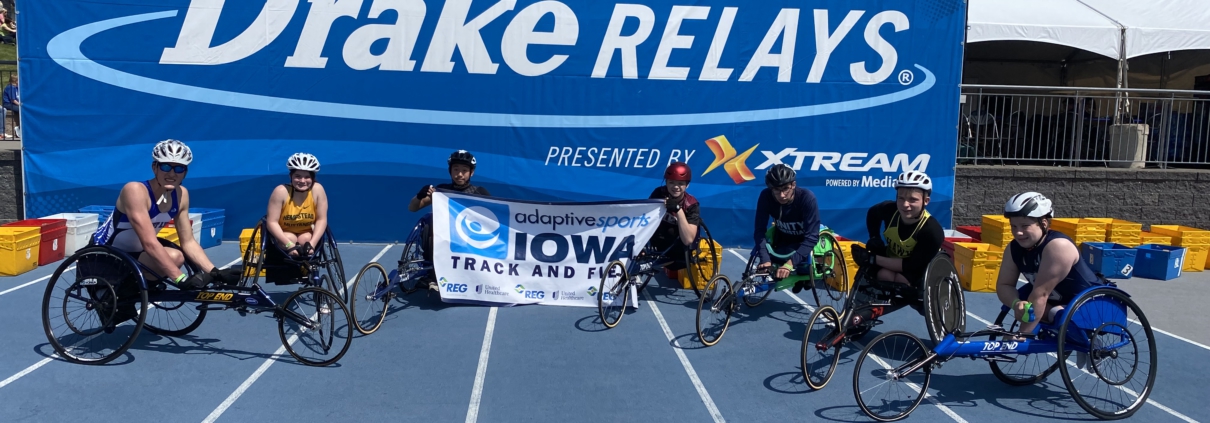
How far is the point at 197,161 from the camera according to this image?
10.8 m

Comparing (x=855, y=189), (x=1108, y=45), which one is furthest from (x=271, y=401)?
(x=1108, y=45)

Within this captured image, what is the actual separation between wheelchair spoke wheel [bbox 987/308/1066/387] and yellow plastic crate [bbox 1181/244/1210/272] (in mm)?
5590

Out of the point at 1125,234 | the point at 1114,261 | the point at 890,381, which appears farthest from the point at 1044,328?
the point at 1125,234

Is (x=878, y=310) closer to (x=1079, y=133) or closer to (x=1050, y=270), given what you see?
(x=1050, y=270)

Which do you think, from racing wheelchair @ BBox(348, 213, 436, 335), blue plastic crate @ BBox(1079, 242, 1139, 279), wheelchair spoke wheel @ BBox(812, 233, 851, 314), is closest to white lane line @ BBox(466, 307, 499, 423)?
racing wheelchair @ BBox(348, 213, 436, 335)

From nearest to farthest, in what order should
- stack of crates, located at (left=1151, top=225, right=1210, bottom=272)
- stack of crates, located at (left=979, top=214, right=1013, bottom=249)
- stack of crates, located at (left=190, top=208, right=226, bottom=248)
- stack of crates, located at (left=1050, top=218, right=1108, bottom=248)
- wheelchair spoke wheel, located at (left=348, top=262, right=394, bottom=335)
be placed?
wheelchair spoke wheel, located at (left=348, top=262, right=394, bottom=335) < stack of crates, located at (left=979, top=214, right=1013, bottom=249) < stack of crates, located at (left=190, top=208, right=226, bottom=248) < stack of crates, located at (left=1151, top=225, right=1210, bottom=272) < stack of crates, located at (left=1050, top=218, right=1108, bottom=248)

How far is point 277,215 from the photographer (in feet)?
22.6

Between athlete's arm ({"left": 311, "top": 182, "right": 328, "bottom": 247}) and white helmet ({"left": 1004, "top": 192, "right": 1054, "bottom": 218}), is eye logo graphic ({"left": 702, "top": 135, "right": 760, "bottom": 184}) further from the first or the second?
white helmet ({"left": 1004, "top": 192, "right": 1054, "bottom": 218})

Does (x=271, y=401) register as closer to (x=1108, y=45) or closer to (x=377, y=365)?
(x=377, y=365)

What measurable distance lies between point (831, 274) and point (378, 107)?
6164 millimetres

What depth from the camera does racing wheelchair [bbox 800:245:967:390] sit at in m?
5.59

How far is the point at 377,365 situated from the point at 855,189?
763 cm

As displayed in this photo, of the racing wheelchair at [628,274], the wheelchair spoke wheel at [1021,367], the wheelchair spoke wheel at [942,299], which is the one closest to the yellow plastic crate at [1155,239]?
the wheelchair spoke wheel at [1021,367]

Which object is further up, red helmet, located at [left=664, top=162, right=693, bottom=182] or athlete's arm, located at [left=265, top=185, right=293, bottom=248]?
red helmet, located at [left=664, top=162, right=693, bottom=182]
